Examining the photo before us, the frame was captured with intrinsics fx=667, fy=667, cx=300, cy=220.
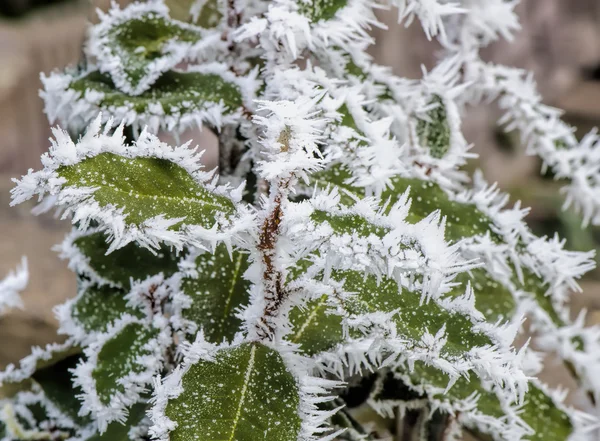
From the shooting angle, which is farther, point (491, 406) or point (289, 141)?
point (491, 406)

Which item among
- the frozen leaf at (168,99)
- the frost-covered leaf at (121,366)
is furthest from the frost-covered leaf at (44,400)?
the frozen leaf at (168,99)

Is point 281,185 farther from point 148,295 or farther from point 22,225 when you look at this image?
point 22,225

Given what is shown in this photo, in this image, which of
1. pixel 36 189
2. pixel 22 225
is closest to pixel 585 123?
pixel 22 225

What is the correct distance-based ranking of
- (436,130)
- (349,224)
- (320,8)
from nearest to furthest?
1. (349,224)
2. (320,8)
3. (436,130)

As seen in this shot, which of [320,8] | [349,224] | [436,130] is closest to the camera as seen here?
[349,224]

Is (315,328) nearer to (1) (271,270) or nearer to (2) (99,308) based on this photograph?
(1) (271,270)

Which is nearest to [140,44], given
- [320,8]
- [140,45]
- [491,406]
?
[140,45]

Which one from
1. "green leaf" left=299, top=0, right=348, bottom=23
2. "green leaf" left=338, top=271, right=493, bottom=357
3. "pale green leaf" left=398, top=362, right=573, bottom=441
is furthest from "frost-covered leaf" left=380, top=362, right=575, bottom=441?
"green leaf" left=299, top=0, right=348, bottom=23
